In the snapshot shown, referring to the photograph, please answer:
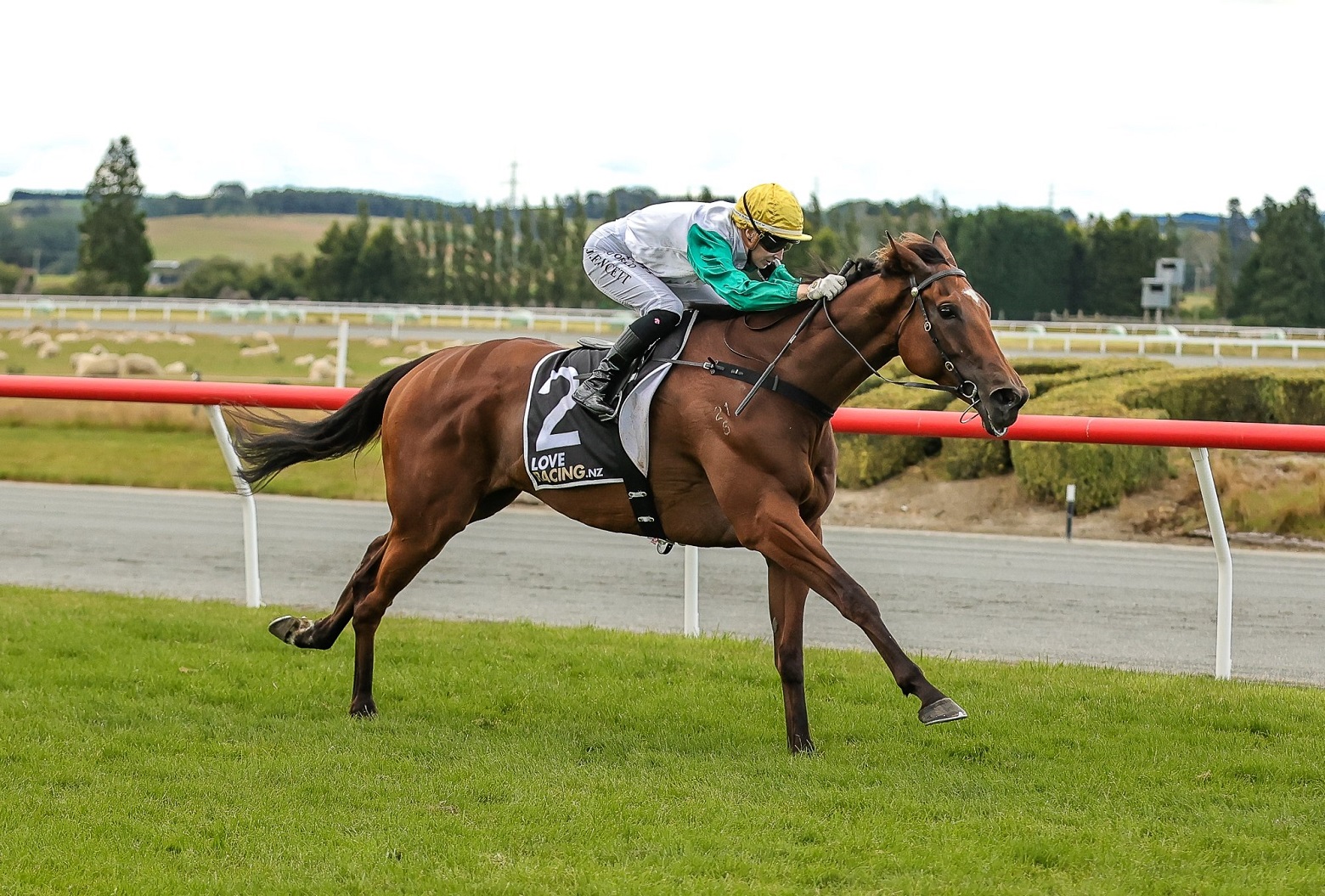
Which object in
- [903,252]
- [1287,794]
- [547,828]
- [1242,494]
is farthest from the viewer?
[1242,494]

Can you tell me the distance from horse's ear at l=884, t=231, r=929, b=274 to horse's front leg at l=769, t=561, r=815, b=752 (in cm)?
115

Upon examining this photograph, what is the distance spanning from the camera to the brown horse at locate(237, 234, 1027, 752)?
14.8ft

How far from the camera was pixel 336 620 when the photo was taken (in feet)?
18.7

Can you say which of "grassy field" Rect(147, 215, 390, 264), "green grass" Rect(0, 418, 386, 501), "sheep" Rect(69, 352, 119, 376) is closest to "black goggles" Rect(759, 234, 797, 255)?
"green grass" Rect(0, 418, 386, 501)

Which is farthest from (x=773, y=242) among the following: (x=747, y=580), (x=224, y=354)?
(x=224, y=354)

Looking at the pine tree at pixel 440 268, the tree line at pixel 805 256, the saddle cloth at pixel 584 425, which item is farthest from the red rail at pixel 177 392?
the pine tree at pixel 440 268

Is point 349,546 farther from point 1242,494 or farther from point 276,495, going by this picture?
point 1242,494

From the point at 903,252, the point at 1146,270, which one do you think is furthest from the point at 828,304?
the point at 1146,270

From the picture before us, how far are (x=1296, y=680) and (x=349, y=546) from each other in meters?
6.71

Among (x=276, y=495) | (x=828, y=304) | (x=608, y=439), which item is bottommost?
(x=276, y=495)

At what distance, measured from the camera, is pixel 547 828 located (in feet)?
12.7

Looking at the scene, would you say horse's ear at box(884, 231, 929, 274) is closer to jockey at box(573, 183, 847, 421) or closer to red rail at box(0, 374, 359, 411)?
jockey at box(573, 183, 847, 421)

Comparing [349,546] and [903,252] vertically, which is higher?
[903,252]

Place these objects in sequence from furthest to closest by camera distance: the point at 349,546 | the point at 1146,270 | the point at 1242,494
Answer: the point at 1146,270 → the point at 1242,494 → the point at 349,546
